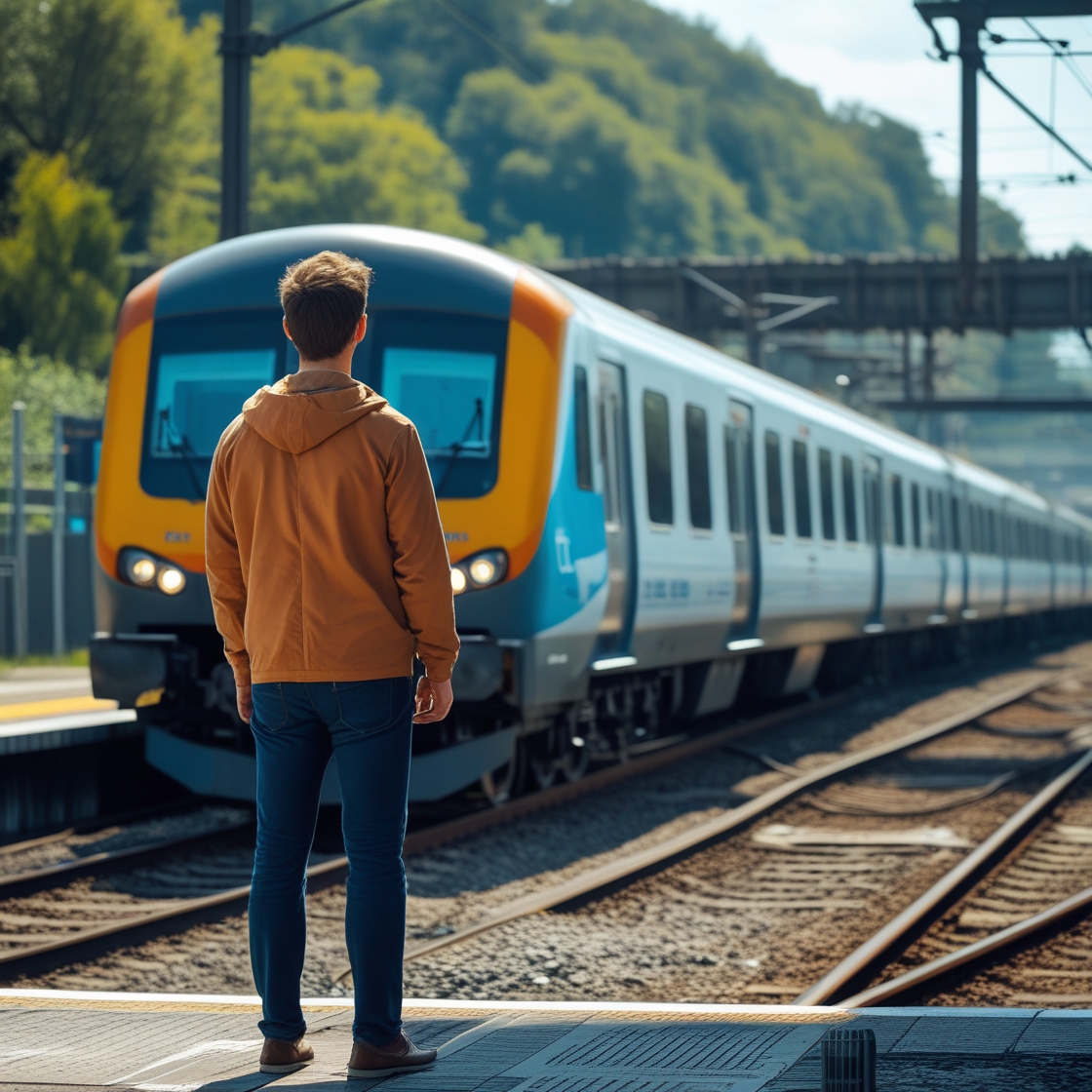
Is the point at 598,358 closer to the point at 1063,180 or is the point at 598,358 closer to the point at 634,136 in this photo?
the point at 1063,180

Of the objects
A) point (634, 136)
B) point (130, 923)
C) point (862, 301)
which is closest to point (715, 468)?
point (130, 923)

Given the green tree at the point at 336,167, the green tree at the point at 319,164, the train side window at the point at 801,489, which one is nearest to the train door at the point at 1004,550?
the train side window at the point at 801,489

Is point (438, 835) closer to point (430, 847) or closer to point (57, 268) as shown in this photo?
point (430, 847)

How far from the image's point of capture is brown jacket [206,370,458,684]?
3959 mm

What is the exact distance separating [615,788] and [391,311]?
370 cm

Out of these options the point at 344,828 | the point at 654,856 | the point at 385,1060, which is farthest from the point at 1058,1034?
the point at 654,856

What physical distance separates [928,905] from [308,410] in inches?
184

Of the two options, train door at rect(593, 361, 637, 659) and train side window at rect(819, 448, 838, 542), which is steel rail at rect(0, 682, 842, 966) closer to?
train door at rect(593, 361, 637, 659)

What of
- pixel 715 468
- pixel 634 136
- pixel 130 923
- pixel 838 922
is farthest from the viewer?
pixel 634 136

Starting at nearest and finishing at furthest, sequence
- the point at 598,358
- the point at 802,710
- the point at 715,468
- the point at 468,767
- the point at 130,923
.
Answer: the point at 130,923 < the point at 468,767 < the point at 598,358 < the point at 715,468 < the point at 802,710

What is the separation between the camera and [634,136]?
129750 mm

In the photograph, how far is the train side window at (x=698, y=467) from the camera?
1251 centimetres

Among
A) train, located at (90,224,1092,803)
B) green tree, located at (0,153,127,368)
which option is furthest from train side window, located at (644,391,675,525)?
green tree, located at (0,153,127,368)

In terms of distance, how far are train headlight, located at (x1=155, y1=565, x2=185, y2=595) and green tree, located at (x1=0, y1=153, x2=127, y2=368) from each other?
1851 inches
